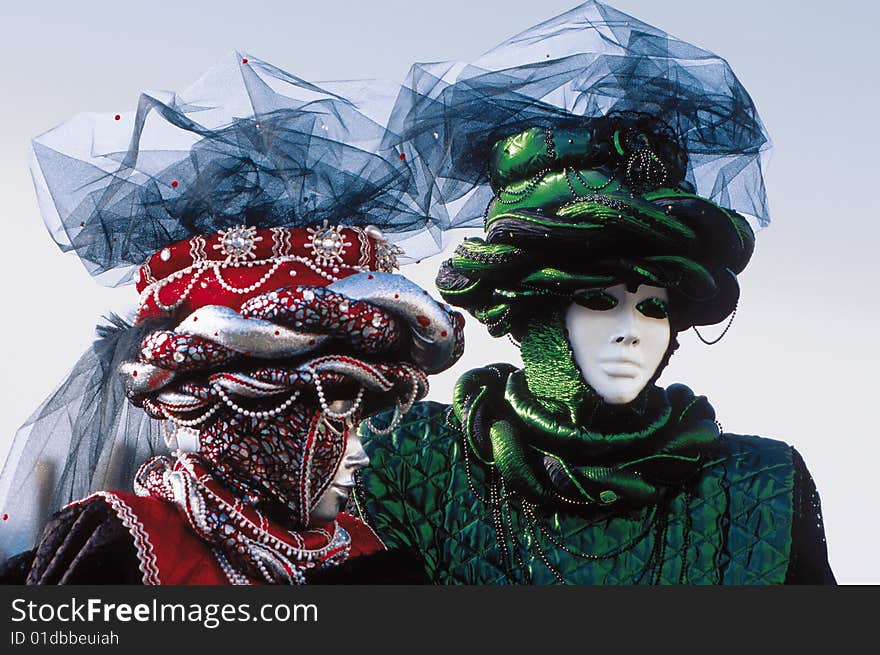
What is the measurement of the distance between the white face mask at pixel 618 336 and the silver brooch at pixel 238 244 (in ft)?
2.43

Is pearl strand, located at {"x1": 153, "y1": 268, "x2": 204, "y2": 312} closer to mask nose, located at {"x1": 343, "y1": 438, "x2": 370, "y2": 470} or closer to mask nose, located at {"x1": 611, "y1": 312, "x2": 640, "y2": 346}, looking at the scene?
mask nose, located at {"x1": 343, "y1": 438, "x2": 370, "y2": 470}

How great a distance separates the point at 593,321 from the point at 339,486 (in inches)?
27.0

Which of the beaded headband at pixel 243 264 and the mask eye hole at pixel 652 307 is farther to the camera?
the mask eye hole at pixel 652 307

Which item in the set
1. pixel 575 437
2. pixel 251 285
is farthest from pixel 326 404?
pixel 575 437

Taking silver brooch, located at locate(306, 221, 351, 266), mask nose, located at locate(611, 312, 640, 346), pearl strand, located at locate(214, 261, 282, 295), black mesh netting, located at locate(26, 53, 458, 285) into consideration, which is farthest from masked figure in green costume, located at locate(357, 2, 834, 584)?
pearl strand, located at locate(214, 261, 282, 295)

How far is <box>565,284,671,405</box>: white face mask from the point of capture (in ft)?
8.15

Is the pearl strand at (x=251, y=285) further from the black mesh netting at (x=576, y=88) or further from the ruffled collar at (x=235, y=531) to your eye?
the black mesh netting at (x=576, y=88)

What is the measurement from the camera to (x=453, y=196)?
269 centimetres

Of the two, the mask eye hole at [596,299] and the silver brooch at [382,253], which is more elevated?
the mask eye hole at [596,299]

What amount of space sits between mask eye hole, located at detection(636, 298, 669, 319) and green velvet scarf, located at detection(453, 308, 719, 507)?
0.16 m

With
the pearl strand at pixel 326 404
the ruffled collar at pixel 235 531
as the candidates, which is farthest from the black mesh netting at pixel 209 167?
the ruffled collar at pixel 235 531

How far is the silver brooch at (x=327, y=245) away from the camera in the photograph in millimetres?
2027

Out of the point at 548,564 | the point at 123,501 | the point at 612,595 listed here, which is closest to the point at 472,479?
the point at 548,564

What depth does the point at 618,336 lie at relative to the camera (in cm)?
248
